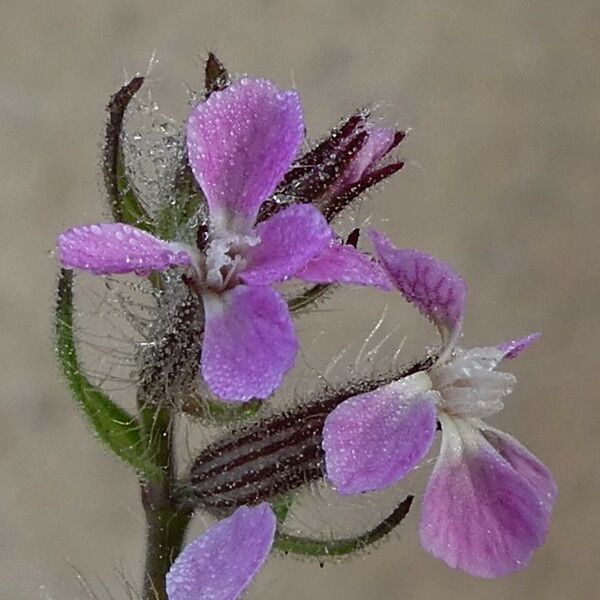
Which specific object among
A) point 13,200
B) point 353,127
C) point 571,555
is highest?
point 13,200

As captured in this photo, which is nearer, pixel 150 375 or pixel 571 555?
pixel 150 375

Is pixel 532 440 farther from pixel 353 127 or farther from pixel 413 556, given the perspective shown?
pixel 353 127

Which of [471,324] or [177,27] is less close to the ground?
[177,27]

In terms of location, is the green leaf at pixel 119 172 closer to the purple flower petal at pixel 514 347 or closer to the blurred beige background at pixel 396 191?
the purple flower petal at pixel 514 347

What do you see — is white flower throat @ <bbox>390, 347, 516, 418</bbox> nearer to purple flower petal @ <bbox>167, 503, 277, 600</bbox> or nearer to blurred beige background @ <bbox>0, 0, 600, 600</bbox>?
purple flower petal @ <bbox>167, 503, 277, 600</bbox>

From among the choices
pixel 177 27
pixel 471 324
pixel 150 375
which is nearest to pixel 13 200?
pixel 177 27

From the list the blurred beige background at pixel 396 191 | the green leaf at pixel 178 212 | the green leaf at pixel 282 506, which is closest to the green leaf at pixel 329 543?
the green leaf at pixel 282 506
